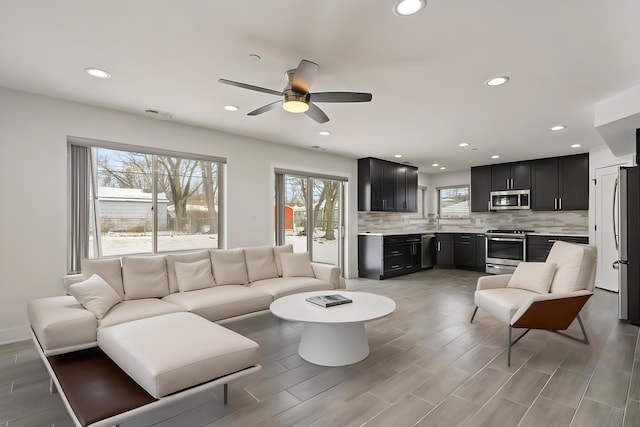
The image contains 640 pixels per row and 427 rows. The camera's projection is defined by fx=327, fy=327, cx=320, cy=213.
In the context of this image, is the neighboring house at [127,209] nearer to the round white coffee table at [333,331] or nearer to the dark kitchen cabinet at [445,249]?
the round white coffee table at [333,331]

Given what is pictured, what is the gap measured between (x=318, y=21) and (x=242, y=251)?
2.87m

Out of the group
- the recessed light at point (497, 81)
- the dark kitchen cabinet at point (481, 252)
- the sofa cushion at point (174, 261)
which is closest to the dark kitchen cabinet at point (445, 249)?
the dark kitchen cabinet at point (481, 252)

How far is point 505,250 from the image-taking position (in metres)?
6.65

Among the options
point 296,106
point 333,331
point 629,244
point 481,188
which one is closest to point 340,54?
point 296,106

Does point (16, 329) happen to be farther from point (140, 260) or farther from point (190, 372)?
point (190, 372)

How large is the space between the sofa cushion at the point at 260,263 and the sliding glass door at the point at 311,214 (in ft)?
3.21

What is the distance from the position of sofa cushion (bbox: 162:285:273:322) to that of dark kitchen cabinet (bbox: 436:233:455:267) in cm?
533

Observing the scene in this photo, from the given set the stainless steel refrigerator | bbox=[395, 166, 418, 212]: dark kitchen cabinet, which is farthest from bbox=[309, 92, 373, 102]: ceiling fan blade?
bbox=[395, 166, 418, 212]: dark kitchen cabinet

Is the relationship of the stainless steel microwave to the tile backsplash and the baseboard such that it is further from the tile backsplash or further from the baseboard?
the baseboard

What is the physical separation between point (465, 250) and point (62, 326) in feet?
23.8

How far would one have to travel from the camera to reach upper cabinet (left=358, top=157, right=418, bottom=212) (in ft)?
21.1

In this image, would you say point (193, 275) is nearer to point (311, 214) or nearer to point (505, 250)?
point (311, 214)

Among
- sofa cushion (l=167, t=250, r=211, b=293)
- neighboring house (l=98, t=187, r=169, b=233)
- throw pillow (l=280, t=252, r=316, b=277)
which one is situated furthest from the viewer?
throw pillow (l=280, t=252, r=316, b=277)

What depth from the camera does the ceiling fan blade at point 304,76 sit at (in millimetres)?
2217
